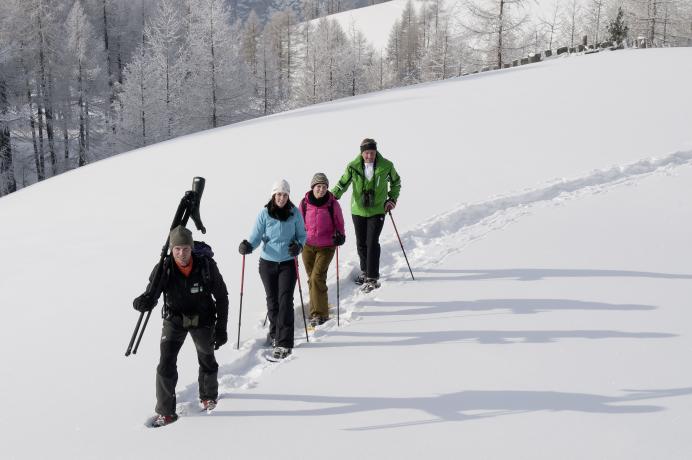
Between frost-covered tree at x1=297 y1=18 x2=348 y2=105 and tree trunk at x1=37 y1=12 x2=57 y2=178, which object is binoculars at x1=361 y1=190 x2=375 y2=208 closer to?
tree trunk at x1=37 y1=12 x2=57 y2=178

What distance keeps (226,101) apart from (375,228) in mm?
27720

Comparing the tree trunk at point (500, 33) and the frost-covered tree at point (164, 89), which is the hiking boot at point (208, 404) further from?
the tree trunk at point (500, 33)

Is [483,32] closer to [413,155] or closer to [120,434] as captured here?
[413,155]

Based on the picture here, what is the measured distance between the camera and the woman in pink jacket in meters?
6.18

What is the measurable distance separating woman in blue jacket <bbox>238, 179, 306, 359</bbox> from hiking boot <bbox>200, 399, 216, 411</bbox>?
96 centimetres

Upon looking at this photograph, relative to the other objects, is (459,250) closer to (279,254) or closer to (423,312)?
(423,312)

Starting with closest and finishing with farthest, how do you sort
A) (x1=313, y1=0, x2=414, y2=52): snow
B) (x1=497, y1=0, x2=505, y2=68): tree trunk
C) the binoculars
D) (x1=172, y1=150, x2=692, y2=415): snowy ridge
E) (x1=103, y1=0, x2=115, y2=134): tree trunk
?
(x1=172, y1=150, x2=692, y2=415): snowy ridge → the binoculars → (x1=497, y1=0, x2=505, y2=68): tree trunk → (x1=103, y1=0, x2=115, y2=134): tree trunk → (x1=313, y1=0, x2=414, y2=52): snow

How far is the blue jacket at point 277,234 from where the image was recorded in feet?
18.1

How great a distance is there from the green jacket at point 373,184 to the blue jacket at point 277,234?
1.62m

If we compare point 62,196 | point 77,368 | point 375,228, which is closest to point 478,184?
point 375,228

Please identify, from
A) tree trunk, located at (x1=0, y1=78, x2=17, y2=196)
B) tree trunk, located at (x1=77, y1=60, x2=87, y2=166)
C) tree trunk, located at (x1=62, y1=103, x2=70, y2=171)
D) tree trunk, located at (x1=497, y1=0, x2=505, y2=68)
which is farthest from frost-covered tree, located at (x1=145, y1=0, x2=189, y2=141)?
tree trunk, located at (x1=497, y1=0, x2=505, y2=68)

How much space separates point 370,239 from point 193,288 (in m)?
3.22

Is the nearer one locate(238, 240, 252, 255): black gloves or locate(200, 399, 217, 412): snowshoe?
locate(200, 399, 217, 412): snowshoe

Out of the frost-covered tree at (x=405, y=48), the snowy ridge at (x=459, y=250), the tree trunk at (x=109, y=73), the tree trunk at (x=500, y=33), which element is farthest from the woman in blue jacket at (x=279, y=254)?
the frost-covered tree at (x=405, y=48)
